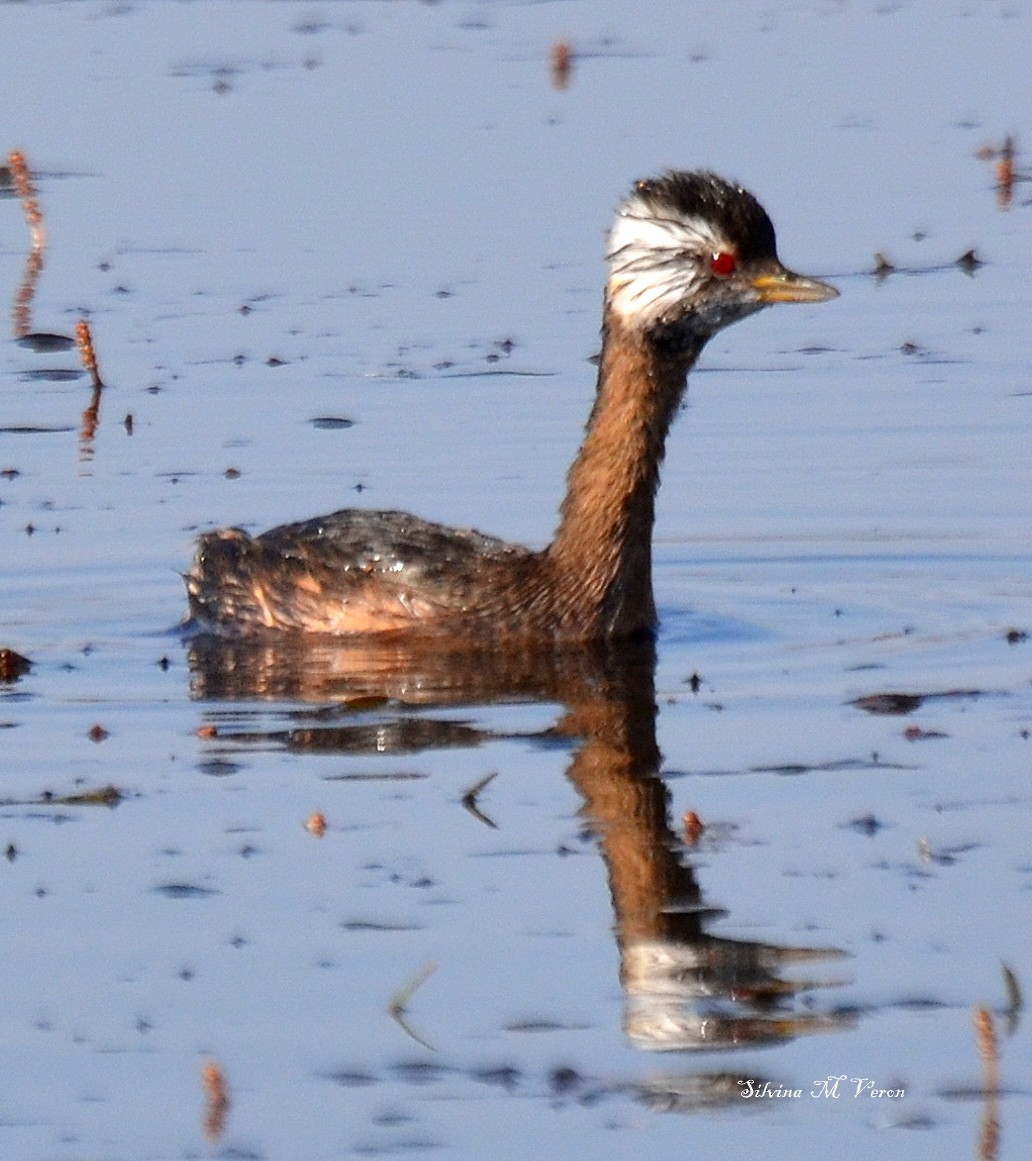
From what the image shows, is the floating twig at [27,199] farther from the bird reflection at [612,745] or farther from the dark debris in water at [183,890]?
the dark debris in water at [183,890]

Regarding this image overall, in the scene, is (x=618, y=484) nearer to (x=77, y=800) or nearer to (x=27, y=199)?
(x=77, y=800)

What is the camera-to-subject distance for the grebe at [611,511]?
12.3 metres

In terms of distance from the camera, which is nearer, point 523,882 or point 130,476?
point 523,882

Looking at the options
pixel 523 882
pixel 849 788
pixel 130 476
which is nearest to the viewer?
pixel 523 882

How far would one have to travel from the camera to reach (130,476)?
49.0 ft

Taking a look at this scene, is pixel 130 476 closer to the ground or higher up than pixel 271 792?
higher up

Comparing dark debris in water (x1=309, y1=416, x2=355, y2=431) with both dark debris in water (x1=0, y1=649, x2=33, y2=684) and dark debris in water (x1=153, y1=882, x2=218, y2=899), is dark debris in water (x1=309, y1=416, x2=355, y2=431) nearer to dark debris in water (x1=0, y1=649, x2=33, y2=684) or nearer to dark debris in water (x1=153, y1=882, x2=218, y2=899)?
dark debris in water (x1=0, y1=649, x2=33, y2=684)

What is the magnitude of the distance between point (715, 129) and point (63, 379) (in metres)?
5.91

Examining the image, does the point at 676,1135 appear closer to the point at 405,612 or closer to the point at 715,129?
the point at 405,612

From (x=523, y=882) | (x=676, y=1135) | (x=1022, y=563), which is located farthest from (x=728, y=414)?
(x=676, y=1135)

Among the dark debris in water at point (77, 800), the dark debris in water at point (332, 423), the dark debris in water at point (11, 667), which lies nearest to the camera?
the dark debris in water at point (77, 800)

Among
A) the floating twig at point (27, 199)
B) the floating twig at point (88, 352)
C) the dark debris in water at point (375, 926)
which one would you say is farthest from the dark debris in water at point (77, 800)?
the floating twig at point (27, 199)

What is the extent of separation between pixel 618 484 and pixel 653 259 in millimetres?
947

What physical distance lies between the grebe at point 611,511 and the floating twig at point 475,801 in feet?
7.64
